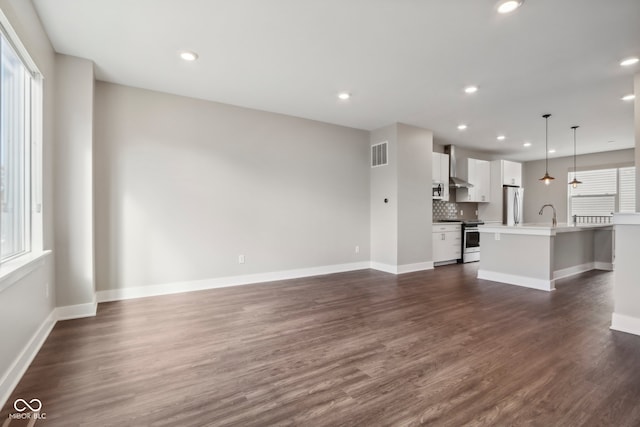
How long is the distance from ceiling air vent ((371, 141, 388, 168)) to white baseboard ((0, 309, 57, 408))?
→ 5.07 meters

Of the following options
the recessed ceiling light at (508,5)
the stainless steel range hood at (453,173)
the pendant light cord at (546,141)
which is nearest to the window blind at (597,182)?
the pendant light cord at (546,141)

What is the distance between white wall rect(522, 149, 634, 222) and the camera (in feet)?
24.8

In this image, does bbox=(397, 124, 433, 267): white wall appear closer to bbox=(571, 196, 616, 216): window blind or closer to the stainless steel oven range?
the stainless steel oven range

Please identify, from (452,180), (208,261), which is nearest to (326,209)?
(208,261)

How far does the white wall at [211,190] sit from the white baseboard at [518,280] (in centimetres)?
227

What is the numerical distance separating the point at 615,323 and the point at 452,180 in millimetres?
4266

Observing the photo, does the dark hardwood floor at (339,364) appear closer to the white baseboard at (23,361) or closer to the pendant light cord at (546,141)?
the white baseboard at (23,361)

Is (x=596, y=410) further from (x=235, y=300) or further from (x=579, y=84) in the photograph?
(x=579, y=84)

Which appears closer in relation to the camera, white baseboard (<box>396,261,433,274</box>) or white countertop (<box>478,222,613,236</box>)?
white countertop (<box>478,222,613,236</box>)

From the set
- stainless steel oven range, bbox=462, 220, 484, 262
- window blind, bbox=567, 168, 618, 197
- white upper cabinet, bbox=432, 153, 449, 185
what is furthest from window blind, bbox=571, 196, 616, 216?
white upper cabinet, bbox=432, 153, 449, 185

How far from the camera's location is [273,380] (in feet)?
6.73

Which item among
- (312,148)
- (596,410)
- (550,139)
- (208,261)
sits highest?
(550,139)

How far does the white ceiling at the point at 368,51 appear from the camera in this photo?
2.42 metres

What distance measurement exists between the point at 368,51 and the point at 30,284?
355cm
